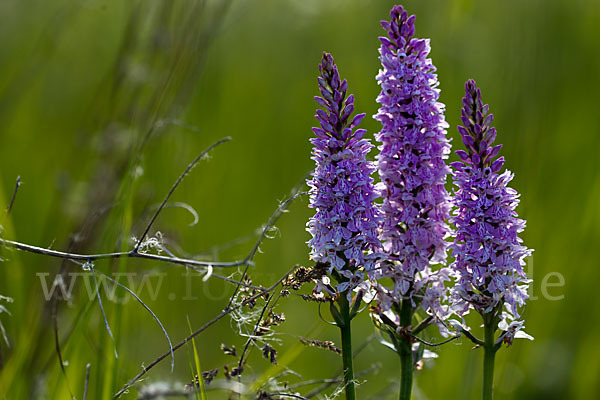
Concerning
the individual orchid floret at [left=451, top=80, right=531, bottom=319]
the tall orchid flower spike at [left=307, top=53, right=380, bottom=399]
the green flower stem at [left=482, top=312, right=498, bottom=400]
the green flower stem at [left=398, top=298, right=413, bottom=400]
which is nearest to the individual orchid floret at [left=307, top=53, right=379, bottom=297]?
the tall orchid flower spike at [left=307, top=53, right=380, bottom=399]

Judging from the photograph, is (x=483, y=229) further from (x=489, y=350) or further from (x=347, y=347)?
(x=347, y=347)

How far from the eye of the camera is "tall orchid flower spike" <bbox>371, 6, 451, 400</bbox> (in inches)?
70.7

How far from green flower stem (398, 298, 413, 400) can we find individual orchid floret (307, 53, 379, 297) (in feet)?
0.51

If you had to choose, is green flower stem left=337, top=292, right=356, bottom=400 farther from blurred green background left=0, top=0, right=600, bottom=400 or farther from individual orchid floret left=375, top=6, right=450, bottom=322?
blurred green background left=0, top=0, right=600, bottom=400

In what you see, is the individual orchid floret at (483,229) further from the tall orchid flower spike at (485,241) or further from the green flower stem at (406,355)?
the green flower stem at (406,355)

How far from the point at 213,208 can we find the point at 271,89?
1.80 metres

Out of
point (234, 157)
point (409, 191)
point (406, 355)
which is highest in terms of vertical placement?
point (234, 157)

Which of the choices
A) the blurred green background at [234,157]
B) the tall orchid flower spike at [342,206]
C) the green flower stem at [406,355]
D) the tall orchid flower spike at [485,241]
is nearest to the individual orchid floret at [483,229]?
the tall orchid flower spike at [485,241]

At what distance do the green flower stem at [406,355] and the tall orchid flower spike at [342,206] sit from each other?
13 centimetres

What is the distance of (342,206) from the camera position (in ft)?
5.93

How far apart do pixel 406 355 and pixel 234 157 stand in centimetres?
321

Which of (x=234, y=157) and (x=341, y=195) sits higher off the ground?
(x=234, y=157)

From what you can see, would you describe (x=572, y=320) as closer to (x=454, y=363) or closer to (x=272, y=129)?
(x=454, y=363)

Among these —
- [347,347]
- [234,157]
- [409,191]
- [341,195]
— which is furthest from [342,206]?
[234,157]
